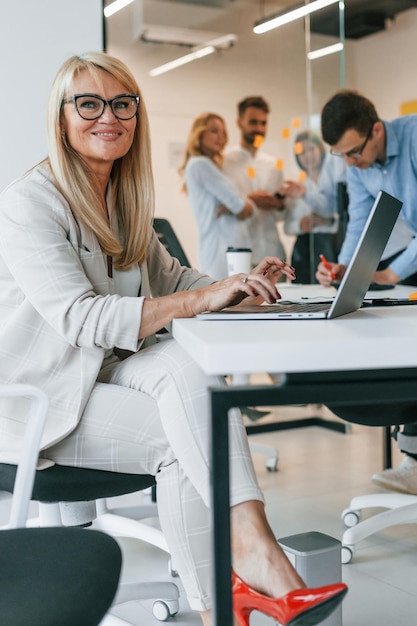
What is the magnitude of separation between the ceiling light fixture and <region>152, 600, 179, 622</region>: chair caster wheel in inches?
154

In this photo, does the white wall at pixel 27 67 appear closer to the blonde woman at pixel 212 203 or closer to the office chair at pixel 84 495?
the office chair at pixel 84 495

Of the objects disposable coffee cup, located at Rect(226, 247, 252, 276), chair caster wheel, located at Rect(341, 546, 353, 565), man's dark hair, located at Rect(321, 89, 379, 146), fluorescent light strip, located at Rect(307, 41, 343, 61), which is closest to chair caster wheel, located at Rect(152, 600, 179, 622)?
chair caster wheel, located at Rect(341, 546, 353, 565)

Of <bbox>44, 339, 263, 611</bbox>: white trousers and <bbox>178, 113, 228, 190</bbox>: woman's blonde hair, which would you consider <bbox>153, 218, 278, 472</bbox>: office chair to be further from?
<bbox>178, 113, 228, 190</bbox>: woman's blonde hair

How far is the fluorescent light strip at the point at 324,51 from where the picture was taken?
15.1ft

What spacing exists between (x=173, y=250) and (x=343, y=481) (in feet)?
3.74

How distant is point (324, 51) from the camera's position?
4.70 metres

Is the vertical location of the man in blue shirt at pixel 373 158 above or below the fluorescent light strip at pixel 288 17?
below

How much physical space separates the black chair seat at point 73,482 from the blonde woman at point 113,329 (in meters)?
0.02

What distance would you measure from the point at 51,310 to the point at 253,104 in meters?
4.18

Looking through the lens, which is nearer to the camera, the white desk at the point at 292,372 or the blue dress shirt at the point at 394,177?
the white desk at the point at 292,372

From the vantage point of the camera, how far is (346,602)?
1.98m

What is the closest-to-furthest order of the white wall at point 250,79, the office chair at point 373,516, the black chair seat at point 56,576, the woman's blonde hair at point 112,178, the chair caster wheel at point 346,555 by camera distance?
1. the black chair seat at point 56,576
2. the woman's blonde hair at point 112,178
3. the office chair at point 373,516
4. the chair caster wheel at point 346,555
5. the white wall at point 250,79

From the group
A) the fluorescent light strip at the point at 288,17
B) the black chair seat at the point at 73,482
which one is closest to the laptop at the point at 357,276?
the black chair seat at the point at 73,482

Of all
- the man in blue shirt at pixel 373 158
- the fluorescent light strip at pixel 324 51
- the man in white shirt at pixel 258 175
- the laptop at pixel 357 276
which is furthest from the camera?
the man in white shirt at pixel 258 175
